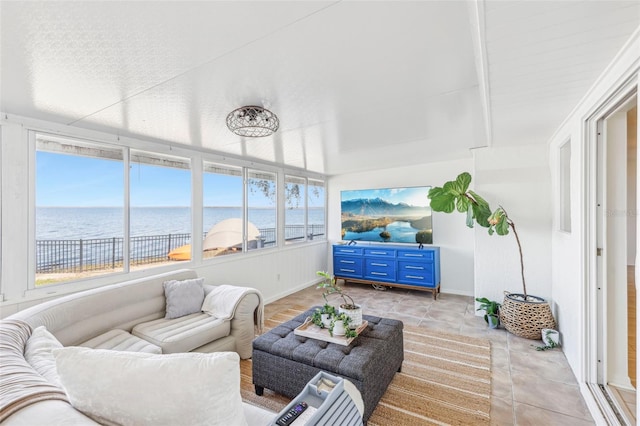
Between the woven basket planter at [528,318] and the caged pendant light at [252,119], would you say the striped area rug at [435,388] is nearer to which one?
the woven basket planter at [528,318]

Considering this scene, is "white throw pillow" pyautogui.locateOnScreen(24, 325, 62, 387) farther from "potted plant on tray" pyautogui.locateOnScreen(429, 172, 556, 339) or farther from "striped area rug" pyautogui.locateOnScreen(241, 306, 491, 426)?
"potted plant on tray" pyautogui.locateOnScreen(429, 172, 556, 339)

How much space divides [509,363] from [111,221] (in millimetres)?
4118

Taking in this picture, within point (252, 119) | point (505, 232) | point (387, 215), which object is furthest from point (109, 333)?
point (387, 215)

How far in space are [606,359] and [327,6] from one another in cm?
289

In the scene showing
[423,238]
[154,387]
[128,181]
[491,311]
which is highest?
[128,181]

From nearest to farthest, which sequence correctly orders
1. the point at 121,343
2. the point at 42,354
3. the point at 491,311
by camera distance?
1. the point at 42,354
2. the point at 121,343
3. the point at 491,311

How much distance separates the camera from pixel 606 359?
A: 6.61 ft

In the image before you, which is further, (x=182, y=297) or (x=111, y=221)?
(x=111, y=221)

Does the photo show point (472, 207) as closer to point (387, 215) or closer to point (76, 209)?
point (387, 215)

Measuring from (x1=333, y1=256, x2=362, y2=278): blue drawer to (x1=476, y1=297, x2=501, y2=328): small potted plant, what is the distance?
Result: 207 cm

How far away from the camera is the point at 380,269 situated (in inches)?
196

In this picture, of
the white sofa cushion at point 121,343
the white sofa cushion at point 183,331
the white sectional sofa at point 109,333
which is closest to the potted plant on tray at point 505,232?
the white sectional sofa at point 109,333

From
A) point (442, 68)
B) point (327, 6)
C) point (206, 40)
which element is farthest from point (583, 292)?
point (206, 40)

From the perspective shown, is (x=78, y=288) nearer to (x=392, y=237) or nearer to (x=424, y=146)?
(x=424, y=146)
